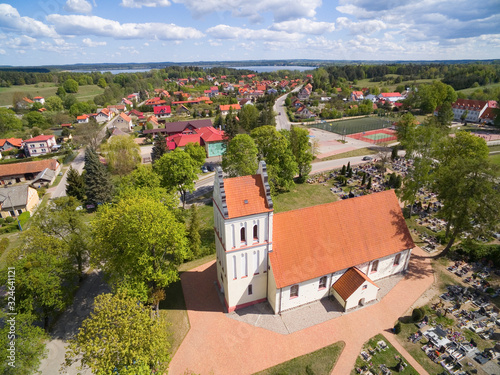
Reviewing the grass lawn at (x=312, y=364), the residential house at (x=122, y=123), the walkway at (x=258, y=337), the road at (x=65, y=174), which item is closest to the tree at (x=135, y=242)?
the walkway at (x=258, y=337)

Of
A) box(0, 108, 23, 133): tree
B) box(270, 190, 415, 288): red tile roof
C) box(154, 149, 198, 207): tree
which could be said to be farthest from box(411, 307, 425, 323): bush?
box(0, 108, 23, 133): tree

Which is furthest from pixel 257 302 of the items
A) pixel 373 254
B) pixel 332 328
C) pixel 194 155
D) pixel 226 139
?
pixel 226 139

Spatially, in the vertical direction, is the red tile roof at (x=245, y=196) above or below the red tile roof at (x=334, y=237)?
above

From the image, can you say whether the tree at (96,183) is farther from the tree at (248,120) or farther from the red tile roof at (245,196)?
the tree at (248,120)

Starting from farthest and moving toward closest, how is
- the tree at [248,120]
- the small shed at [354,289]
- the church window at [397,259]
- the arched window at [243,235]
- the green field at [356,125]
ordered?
the green field at [356,125]
the tree at [248,120]
the church window at [397,259]
the small shed at [354,289]
the arched window at [243,235]

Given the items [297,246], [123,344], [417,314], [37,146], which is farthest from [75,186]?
[417,314]

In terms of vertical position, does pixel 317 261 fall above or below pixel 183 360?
above

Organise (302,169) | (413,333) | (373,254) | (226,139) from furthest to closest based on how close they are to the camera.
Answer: (226,139) → (302,169) → (373,254) → (413,333)

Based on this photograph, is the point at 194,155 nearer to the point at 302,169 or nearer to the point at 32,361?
the point at 302,169
